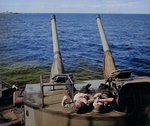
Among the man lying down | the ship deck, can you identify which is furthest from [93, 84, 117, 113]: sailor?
the ship deck

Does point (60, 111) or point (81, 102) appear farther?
point (60, 111)

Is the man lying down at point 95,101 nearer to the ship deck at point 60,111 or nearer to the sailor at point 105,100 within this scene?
the sailor at point 105,100

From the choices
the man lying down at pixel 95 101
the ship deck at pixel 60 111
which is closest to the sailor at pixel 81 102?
the man lying down at pixel 95 101

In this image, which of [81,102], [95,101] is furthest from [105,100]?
[81,102]

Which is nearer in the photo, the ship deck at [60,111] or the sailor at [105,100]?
the ship deck at [60,111]

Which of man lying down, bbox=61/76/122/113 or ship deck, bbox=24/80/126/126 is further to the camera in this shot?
man lying down, bbox=61/76/122/113

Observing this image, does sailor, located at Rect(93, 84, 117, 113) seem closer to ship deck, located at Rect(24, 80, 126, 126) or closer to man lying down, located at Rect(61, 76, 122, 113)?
man lying down, located at Rect(61, 76, 122, 113)

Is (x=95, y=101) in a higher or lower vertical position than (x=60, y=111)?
higher

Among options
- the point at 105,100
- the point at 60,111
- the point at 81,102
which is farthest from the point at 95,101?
the point at 60,111

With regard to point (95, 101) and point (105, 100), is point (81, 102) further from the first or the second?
point (105, 100)

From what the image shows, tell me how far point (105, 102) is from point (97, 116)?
0.47 metres

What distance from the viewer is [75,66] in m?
26.2

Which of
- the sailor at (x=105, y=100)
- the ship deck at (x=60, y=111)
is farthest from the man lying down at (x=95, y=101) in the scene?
the ship deck at (x=60, y=111)

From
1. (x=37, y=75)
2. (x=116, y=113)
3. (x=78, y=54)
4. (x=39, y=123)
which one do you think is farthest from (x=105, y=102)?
(x=78, y=54)
